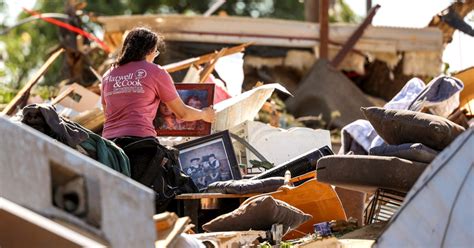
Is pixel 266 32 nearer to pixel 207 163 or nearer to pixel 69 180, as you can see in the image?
pixel 207 163

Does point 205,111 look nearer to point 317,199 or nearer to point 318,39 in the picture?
point 317,199

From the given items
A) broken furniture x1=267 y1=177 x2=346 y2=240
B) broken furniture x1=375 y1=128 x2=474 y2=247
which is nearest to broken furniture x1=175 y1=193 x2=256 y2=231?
broken furniture x1=267 y1=177 x2=346 y2=240

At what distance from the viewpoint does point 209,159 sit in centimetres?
1134

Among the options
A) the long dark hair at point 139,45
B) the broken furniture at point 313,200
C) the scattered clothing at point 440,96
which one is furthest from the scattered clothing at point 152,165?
the scattered clothing at point 440,96

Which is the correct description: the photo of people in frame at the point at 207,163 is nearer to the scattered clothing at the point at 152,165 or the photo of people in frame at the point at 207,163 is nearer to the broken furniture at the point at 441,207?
the scattered clothing at the point at 152,165

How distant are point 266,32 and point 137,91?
11462 mm

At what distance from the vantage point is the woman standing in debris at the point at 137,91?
33.4 feet

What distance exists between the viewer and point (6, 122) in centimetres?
654

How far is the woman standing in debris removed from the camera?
401 inches

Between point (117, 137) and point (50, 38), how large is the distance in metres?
29.7

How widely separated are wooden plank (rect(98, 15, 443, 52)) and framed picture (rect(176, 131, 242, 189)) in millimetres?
8907

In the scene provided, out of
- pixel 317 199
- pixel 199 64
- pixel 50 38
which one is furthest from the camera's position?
pixel 50 38

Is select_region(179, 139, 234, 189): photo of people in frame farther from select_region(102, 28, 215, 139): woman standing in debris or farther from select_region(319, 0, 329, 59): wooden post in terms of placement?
select_region(319, 0, 329, 59): wooden post

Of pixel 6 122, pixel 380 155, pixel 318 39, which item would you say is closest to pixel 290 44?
pixel 318 39
